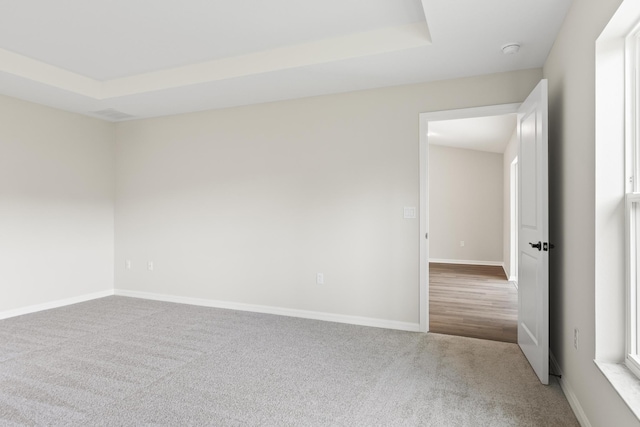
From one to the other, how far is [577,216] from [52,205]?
5.23 meters

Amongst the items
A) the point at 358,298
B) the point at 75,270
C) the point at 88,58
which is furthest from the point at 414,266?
the point at 75,270

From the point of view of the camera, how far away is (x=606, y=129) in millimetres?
1907

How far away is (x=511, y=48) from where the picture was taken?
2.97 meters

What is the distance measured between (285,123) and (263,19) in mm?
1567

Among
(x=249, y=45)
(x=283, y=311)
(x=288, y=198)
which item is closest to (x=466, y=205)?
(x=288, y=198)

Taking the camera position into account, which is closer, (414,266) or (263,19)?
(263,19)

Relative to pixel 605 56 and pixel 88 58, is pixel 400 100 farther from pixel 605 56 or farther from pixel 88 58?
pixel 88 58

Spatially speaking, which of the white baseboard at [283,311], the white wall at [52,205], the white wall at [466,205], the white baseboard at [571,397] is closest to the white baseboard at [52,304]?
the white wall at [52,205]

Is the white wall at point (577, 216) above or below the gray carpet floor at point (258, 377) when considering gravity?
above

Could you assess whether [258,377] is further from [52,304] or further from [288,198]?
[52,304]

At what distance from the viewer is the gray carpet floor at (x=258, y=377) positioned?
2.23 meters

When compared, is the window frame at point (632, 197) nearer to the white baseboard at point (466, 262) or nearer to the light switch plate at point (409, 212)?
the light switch plate at point (409, 212)

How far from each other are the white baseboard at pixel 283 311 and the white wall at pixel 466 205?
542 cm

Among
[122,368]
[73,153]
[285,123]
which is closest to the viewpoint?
[122,368]
